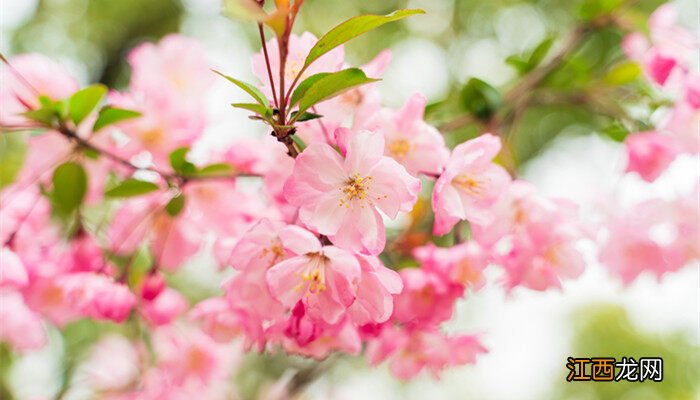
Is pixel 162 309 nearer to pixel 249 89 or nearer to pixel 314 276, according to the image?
pixel 314 276

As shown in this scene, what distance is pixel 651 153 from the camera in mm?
1150

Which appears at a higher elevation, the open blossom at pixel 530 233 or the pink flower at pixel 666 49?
the pink flower at pixel 666 49

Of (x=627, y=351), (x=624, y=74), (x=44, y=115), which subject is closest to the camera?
(x=44, y=115)

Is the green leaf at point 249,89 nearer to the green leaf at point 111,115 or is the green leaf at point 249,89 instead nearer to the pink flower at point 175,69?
the green leaf at point 111,115

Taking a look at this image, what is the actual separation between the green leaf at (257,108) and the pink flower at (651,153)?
73 cm

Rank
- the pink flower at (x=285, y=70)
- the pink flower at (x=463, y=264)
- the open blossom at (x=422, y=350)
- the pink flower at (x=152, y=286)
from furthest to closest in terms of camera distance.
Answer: the pink flower at (x=152, y=286) < the open blossom at (x=422, y=350) < the pink flower at (x=463, y=264) < the pink flower at (x=285, y=70)

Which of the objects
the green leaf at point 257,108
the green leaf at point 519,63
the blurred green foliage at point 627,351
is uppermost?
the blurred green foliage at point 627,351

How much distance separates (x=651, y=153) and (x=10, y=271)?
1.07 metres

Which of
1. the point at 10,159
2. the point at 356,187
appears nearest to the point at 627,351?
the point at 10,159

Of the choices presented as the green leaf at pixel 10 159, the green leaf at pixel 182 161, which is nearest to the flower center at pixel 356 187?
the green leaf at pixel 182 161

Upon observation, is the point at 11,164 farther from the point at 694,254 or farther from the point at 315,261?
the point at 694,254

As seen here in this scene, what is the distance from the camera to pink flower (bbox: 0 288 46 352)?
4.20ft

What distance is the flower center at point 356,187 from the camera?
766 millimetres

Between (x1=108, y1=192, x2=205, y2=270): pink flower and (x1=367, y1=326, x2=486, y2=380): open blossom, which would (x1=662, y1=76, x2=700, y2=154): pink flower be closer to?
(x1=367, y1=326, x2=486, y2=380): open blossom
